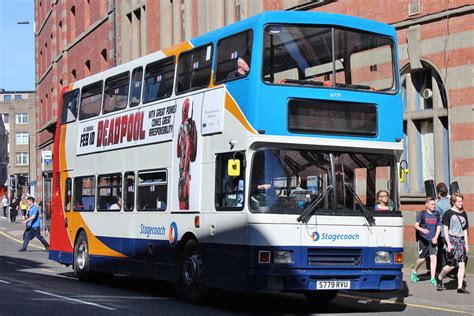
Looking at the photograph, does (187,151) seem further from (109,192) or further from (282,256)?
(109,192)

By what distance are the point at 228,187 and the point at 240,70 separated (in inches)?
67.3

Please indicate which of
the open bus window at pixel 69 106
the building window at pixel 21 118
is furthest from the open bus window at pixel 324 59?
the building window at pixel 21 118

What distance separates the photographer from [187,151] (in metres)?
14.0

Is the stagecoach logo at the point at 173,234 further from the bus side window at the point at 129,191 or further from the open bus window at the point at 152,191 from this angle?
the bus side window at the point at 129,191

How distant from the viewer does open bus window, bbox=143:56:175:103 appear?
1495cm

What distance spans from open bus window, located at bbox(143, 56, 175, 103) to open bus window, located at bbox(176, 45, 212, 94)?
357 millimetres

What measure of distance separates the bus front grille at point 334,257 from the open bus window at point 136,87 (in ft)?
17.4

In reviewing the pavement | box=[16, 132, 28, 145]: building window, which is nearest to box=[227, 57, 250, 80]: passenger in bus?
the pavement

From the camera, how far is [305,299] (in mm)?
15062

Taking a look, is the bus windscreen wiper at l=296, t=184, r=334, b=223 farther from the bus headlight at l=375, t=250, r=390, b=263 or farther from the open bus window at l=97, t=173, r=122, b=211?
the open bus window at l=97, t=173, r=122, b=211

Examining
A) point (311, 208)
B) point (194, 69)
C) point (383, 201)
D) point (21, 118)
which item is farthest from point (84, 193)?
point (21, 118)

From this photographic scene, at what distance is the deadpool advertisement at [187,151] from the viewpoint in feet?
45.0

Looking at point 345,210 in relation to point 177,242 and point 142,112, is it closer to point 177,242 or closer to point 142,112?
point 177,242

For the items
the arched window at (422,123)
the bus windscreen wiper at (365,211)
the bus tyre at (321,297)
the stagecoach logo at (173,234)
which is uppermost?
the arched window at (422,123)
